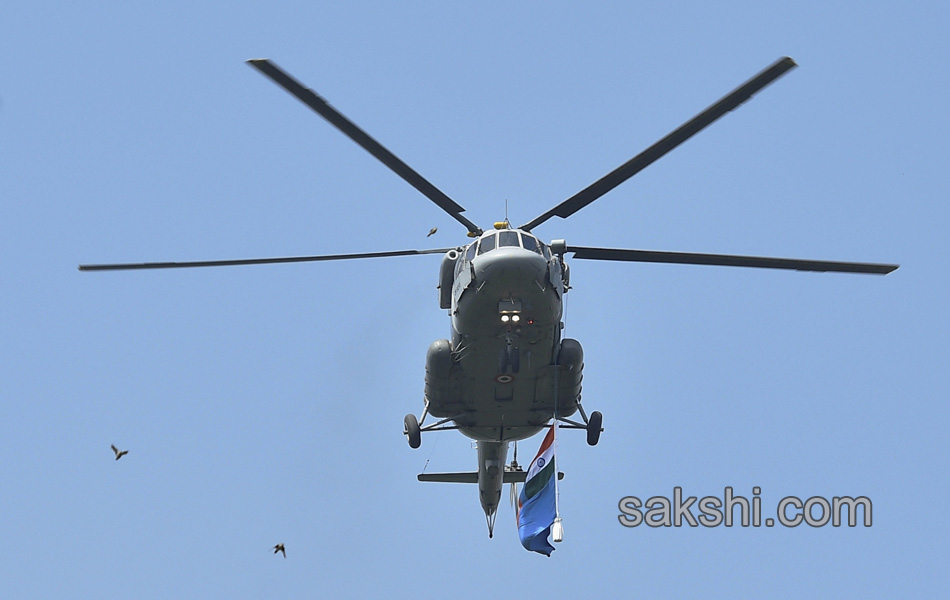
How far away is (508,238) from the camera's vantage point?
80.9 ft

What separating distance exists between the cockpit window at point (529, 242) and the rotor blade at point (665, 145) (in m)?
0.88

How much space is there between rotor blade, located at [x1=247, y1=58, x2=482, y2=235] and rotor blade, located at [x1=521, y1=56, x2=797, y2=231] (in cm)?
157

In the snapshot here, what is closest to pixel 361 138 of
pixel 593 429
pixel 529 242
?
pixel 529 242

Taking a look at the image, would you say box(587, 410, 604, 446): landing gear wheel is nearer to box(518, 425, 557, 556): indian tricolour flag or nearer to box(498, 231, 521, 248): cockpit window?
box(518, 425, 557, 556): indian tricolour flag

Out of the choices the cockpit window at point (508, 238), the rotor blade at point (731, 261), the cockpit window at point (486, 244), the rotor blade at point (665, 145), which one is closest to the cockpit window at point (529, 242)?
the cockpit window at point (508, 238)

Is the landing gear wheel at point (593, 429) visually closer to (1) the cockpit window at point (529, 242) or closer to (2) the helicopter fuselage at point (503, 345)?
(2) the helicopter fuselage at point (503, 345)

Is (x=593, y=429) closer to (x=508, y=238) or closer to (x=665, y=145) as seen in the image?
(x=508, y=238)

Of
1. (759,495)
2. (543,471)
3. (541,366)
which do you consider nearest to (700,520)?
(759,495)

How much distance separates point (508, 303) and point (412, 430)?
4.34 meters

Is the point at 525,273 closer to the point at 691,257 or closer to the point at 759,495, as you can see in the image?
the point at 691,257

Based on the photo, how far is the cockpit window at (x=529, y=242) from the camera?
24.6 meters

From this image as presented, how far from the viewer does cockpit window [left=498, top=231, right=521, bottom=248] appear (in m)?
24.5

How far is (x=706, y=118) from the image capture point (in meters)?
22.7

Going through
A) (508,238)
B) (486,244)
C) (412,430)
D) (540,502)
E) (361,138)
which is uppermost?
(361,138)
